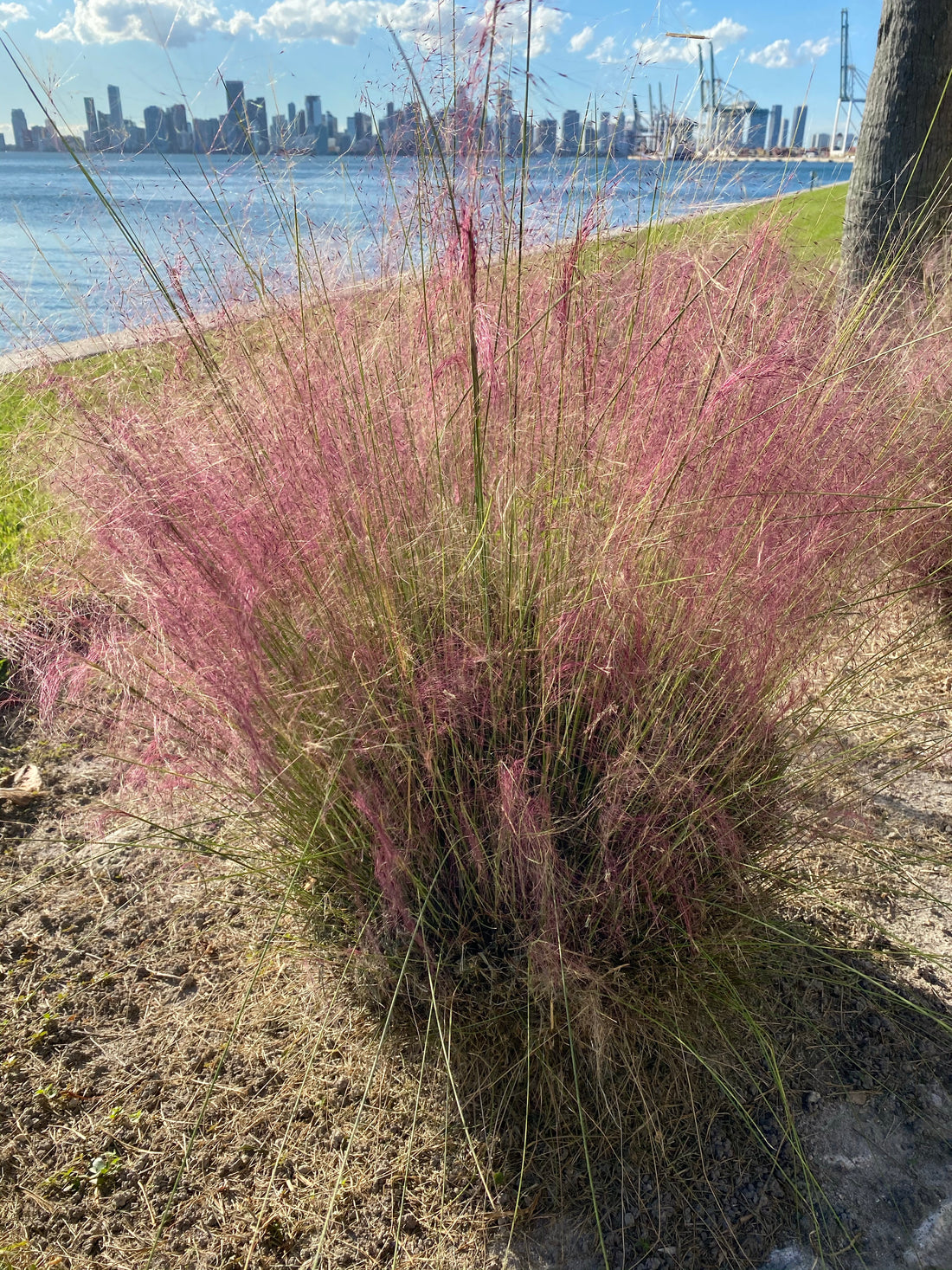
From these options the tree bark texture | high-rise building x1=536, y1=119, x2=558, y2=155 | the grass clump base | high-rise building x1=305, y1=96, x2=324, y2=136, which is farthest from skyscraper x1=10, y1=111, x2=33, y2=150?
the tree bark texture

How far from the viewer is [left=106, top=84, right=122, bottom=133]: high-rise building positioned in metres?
1.57

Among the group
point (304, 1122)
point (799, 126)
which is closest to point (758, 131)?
point (799, 126)

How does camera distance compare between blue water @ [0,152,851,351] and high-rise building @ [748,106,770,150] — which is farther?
high-rise building @ [748,106,770,150]

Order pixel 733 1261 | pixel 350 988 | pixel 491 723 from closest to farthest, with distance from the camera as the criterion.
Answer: pixel 733 1261 → pixel 491 723 → pixel 350 988

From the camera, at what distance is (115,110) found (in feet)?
5.29

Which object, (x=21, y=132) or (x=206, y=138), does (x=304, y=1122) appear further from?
(x=21, y=132)

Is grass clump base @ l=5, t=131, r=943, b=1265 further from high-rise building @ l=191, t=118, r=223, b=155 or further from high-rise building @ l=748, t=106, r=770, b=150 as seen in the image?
high-rise building @ l=748, t=106, r=770, b=150

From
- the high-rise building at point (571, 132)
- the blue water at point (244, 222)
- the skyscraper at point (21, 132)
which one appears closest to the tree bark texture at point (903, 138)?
the blue water at point (244, 222)

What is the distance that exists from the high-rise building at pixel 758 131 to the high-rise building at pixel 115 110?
4.90 ft

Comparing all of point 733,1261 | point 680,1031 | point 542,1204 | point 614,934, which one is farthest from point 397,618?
point 733,1261

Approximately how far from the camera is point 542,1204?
4.10ft

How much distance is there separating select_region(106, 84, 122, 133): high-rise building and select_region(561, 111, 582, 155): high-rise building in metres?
0.85

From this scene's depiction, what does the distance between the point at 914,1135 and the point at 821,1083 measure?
0.15 metres

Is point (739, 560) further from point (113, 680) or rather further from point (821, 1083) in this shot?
point (113, 680)
